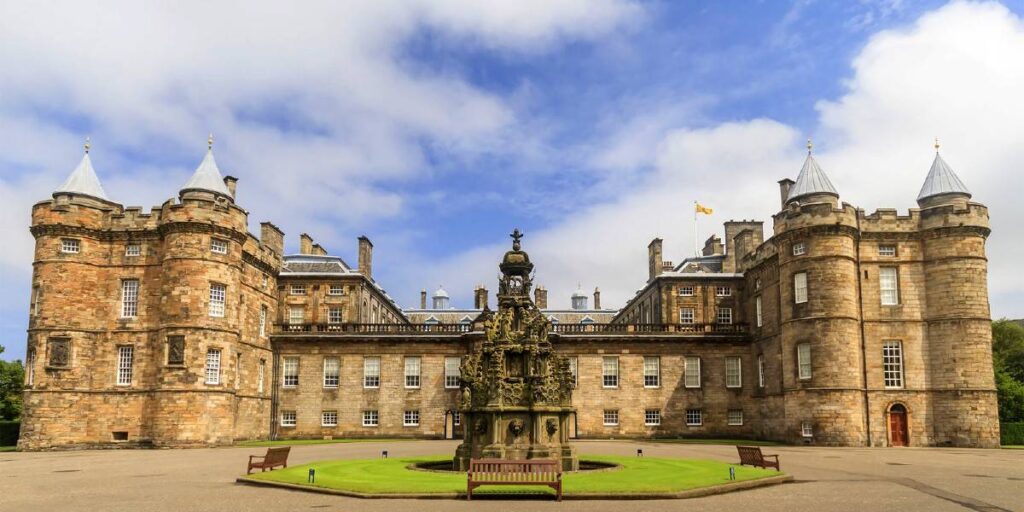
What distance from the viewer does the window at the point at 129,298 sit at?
4209 centimetres

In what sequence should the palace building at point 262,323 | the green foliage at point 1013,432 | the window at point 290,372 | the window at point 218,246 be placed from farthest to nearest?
the window at point 290,372 < the green foliage at point 1013,432 < the window at point 218,246 < the palace building at point 262,323

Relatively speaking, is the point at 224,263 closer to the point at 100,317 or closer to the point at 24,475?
the point at 100,317

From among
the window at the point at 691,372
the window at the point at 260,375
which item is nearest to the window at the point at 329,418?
the window at the point at 260,375

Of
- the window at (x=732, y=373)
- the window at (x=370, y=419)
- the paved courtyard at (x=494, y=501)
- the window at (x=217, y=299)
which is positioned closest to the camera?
the paved courtyard at (x=494, y=501)

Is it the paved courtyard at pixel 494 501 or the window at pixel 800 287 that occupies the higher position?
the window at pixel 800 287

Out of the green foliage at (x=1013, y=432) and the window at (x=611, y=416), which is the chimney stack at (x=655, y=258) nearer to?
the window at (x=611, y=416)

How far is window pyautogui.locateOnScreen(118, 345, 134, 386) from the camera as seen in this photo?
41406 millimetres

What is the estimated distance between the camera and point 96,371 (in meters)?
41.2

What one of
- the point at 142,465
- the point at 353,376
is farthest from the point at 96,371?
the point at 142,465

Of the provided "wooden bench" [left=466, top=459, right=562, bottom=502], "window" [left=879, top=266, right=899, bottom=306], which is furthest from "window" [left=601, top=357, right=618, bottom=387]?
"wooden bench" [left=466, top=459, right=562, bottom=502]

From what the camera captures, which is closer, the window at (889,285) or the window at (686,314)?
the window at (889,285)

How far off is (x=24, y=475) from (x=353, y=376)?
26.8 m

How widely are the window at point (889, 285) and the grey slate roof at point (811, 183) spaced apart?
506cm

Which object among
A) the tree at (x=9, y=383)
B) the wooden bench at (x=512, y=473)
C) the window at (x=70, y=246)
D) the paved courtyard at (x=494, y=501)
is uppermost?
the window at (x=70, y=246)
